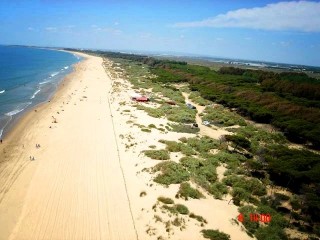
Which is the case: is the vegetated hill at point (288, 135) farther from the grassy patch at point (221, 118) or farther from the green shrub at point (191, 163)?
the green shrub at point (191, 163)

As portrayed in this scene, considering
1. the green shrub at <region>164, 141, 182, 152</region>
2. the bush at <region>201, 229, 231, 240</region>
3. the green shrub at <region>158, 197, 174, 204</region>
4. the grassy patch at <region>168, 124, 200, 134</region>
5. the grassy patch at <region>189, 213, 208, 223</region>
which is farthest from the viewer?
the grassy patch at <region>168, 124, 200, 134</region>

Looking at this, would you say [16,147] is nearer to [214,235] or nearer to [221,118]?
[214,235]

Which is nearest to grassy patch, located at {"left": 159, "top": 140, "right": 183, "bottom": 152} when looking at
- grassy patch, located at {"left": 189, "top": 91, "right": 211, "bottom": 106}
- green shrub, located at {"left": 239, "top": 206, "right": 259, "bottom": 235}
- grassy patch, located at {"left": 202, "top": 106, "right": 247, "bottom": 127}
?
green shrub, located at {"left": 239, "top": 206, "right": 259, "bottom": 235}

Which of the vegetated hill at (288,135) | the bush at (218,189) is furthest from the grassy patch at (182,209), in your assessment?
the vegetated hill at (288,135)

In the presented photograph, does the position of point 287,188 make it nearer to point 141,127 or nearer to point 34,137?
point 141,127

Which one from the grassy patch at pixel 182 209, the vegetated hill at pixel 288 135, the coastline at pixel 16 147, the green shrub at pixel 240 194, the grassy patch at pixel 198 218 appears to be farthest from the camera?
the green shrub at pixel 240 194

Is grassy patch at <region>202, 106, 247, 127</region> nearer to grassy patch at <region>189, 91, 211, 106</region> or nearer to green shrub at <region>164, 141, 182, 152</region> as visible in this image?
grassy patch at <region>189, 91, 211, 106</region>
